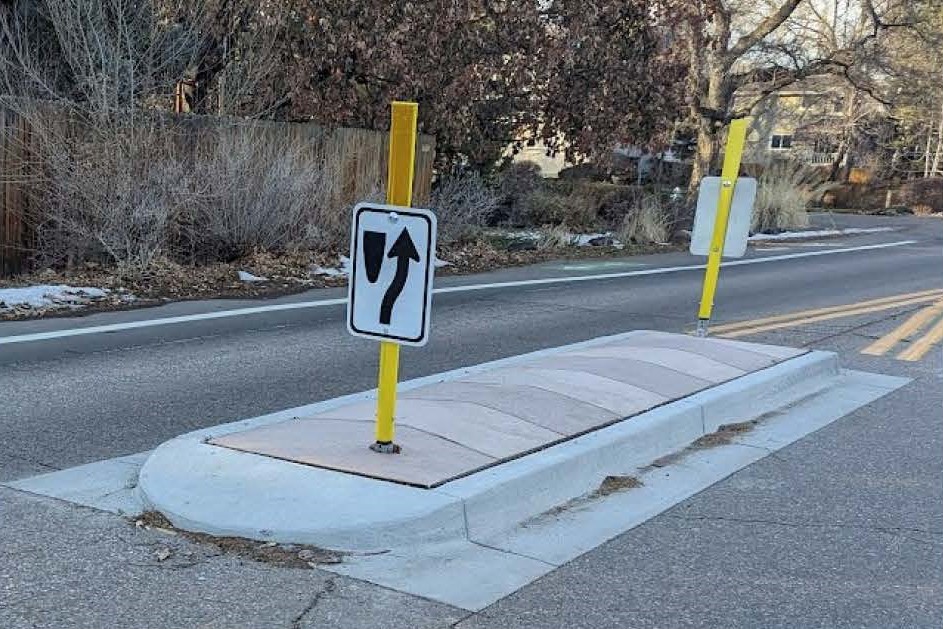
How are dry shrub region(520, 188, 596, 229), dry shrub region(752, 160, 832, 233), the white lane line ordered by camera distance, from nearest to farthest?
the white lane line, dry shrub region(520, 188, 596, 229), dry shrub region(752, 160, 832, 233)

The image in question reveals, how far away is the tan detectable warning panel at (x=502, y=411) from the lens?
215 inches

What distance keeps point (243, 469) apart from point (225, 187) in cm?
965

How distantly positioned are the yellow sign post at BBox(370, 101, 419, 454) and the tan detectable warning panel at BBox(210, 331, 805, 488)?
0.22 meters

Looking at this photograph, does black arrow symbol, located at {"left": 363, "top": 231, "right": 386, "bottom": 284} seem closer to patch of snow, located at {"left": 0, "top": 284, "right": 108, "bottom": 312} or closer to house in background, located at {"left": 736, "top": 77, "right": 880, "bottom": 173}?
patch of snow, located at {"left": 0, "top": 284, "right": 108, "bottom": 312}

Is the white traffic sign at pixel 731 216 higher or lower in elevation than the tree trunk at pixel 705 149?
lower

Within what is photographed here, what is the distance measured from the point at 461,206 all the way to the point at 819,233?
17.0 m

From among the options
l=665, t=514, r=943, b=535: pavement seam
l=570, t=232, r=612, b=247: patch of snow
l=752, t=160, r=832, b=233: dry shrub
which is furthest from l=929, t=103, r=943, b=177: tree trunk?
l=665, t=514, r=943, b=535: pavement seam

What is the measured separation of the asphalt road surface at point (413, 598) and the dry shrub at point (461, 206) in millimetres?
6380

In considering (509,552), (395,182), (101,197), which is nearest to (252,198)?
(101,197)

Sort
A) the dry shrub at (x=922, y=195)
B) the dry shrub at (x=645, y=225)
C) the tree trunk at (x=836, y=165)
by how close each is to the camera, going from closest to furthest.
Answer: the dry shrub at (x=645, y=225) → the dry shrub at (x=922, y=195) → the tree trunk at (x=836, y=165)

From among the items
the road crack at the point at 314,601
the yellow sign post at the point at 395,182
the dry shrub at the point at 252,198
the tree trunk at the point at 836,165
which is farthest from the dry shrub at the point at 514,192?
the tree trunk at the point at 836,165

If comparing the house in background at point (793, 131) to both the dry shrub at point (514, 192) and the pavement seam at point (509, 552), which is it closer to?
the dry shrub at point (514, 192)

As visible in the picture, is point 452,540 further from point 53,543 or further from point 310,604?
point 53,543

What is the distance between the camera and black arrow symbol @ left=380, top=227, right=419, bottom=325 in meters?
5.13
